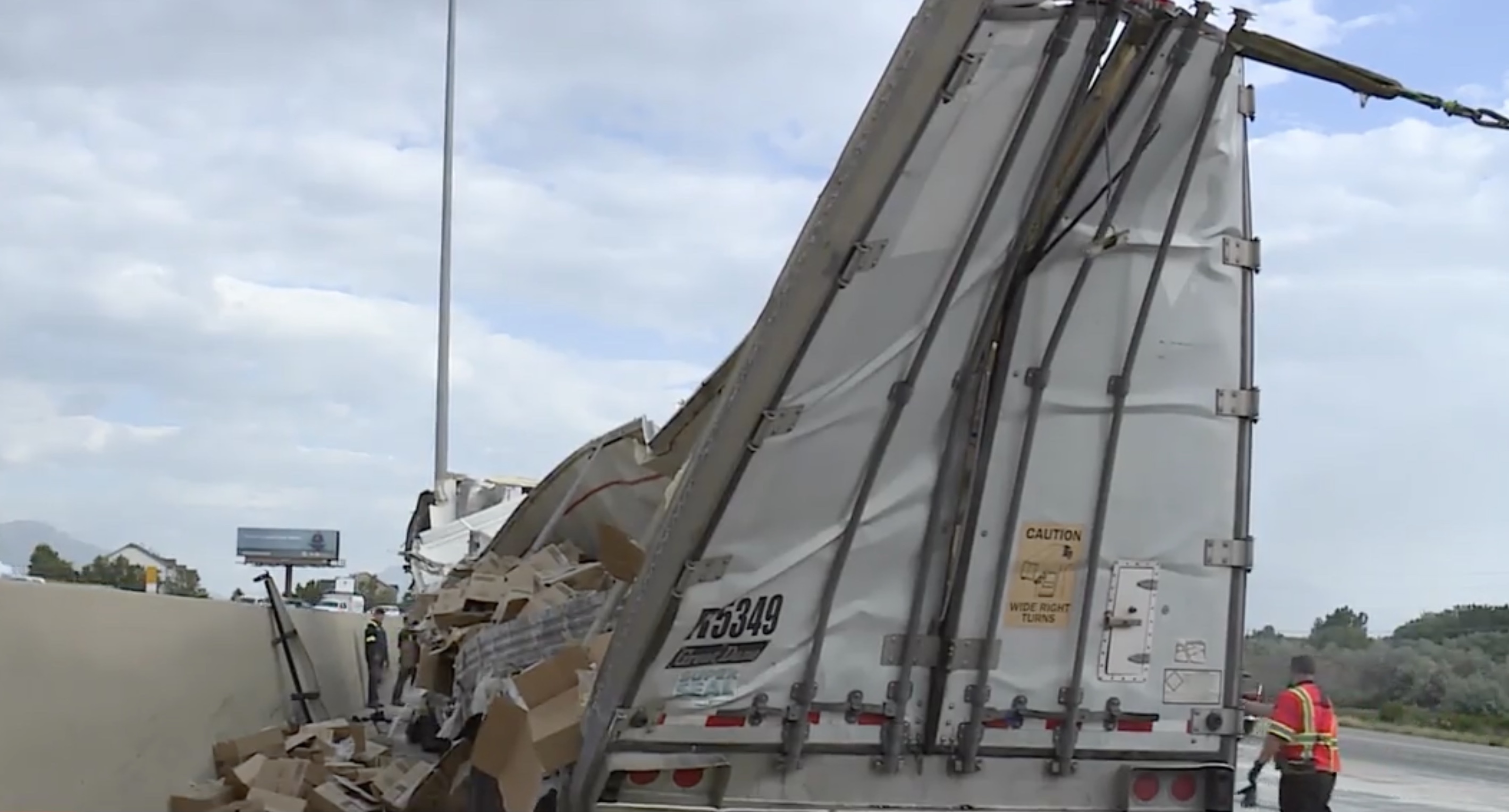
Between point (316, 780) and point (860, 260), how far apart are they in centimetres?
583

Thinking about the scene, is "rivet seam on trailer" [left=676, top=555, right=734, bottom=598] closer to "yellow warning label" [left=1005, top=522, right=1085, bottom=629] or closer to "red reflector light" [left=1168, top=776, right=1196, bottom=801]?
"yellow warning label" [left=1005, top=522, right=1085, bottom=629]

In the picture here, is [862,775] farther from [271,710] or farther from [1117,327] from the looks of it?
[271,710]

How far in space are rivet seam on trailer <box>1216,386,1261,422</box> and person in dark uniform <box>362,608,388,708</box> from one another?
10788 millimetres

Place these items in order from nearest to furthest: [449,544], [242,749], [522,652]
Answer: [522,652], [242,749], [449,544]

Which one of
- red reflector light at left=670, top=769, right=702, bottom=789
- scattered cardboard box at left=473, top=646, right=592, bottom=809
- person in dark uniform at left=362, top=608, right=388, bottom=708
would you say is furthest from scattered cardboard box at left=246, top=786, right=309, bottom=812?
person in dark uniform at left=362, top=608, right=388, bottom=708

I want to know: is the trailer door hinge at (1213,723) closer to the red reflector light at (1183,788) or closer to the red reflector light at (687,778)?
the red reflector light at (1183,788)

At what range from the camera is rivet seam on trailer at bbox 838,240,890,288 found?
4.79 meters

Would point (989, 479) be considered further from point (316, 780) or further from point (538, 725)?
point (316, 780)

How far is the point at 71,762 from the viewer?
26.2ft

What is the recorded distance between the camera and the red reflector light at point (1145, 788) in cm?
552

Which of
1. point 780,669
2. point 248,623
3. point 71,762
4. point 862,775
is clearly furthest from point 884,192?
point 248,623

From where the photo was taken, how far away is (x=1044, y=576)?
18.0 feet

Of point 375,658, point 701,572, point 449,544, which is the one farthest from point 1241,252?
point 375,658

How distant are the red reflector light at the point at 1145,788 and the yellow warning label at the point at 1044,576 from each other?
24.1 inches
